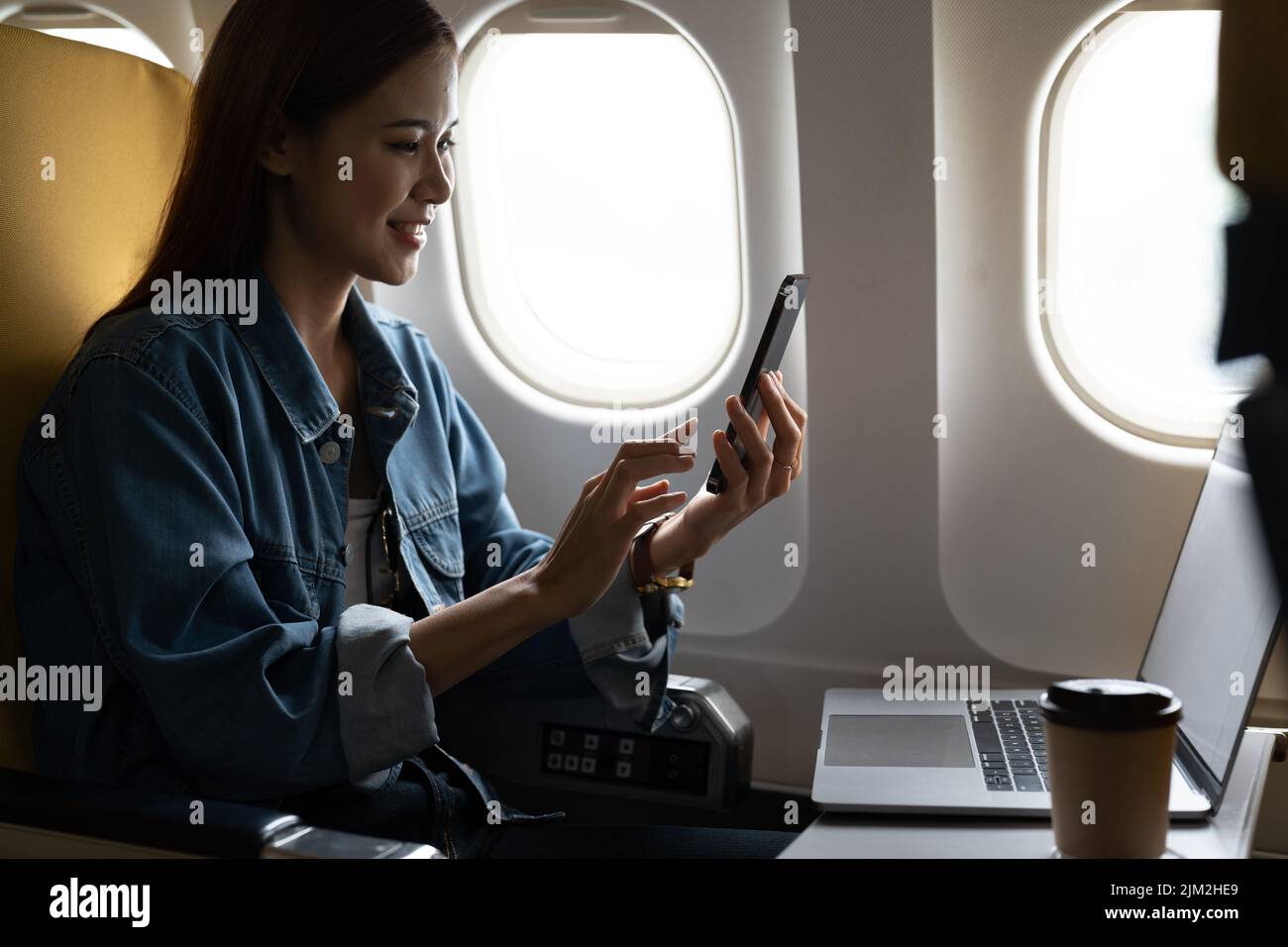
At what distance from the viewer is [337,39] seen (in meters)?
1.36

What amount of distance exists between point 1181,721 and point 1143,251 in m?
0.89

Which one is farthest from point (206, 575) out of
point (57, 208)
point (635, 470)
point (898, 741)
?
point (898, 741)

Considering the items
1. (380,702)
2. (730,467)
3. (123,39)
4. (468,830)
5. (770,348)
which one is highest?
(123,39)

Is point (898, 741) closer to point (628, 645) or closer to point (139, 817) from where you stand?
point (628, 645)

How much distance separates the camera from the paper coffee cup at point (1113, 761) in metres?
0.92

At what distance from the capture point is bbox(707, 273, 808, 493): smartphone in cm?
131

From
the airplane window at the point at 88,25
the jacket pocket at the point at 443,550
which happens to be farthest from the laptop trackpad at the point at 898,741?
the airplane window at the point at 88,25

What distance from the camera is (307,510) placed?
1374mm

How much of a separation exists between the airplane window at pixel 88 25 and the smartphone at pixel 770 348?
1.35 metres

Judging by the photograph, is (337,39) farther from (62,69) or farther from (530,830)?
(530,830)

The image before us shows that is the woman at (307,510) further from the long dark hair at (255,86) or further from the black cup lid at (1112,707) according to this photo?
the black cup lid at (1112,707)

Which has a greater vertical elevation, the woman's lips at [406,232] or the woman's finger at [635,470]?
the woman's lips at [406,232]

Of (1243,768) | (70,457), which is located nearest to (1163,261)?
(1243,768)
